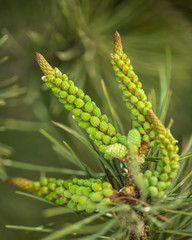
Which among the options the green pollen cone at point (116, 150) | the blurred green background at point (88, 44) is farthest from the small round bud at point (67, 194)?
the blurred green background at point (88, 44)

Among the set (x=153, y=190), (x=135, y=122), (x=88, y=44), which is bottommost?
(x=153, y=190)

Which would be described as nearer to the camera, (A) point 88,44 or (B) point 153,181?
(B) point 153,181

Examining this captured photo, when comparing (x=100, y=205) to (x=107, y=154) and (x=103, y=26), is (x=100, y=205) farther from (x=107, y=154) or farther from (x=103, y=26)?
(x=103, y=26)

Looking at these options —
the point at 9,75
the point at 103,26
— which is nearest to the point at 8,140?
the point at 9,75

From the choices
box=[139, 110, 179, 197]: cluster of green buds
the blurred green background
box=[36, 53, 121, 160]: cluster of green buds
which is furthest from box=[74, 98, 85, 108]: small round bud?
the blurred green background

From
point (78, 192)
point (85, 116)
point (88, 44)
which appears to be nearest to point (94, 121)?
point (85, 116)

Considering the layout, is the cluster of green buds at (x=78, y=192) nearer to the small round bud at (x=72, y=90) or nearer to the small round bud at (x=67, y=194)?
the small round bud at (x=67, y=194)

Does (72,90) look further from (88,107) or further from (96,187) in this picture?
(96,187)

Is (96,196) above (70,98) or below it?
below
